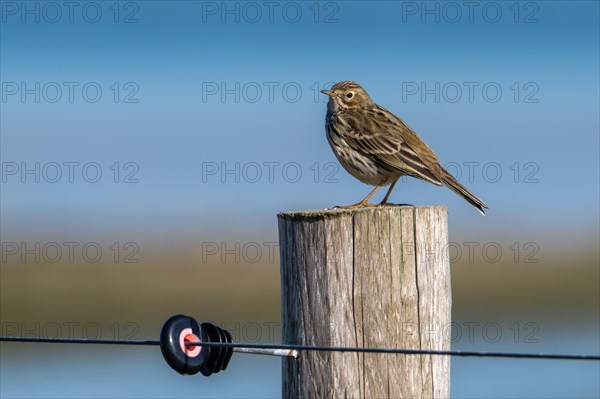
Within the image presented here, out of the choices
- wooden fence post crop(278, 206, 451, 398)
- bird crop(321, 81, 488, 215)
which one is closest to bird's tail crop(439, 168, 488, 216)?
bird crop(321, 81, 488, 215)

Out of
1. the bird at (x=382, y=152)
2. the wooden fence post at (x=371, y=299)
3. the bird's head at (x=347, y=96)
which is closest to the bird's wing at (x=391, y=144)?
the bird at (x=382, y=152)

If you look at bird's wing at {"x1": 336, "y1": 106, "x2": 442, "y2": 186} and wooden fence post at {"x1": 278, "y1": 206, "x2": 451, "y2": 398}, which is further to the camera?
bird's wing at {"x1": 336, "y1": 106, "x2": 442, "y2": 186}

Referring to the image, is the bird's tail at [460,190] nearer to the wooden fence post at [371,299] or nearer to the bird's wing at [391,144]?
the bird's wing at [391,144]

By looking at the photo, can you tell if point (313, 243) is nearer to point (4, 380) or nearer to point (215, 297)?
point (4, 380)

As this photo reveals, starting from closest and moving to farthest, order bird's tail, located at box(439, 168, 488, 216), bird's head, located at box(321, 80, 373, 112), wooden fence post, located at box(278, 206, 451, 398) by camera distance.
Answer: wooden fence post, located at box(278, 206, 451, 398) → bird's tail, located at box(439, 168, 488, 216) → bird's head, located at box(321, 80, 373, 112)

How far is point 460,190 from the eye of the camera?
34.3 feet

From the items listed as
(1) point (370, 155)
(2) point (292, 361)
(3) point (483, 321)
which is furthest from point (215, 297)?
(2) point (292, 361)

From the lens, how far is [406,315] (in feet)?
19.0

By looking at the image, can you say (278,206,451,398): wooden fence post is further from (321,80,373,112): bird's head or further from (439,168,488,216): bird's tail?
(321,80,373,112): bird's head

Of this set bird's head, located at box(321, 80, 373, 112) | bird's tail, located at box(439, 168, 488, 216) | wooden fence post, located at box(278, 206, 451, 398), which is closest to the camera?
wooden fence post, located at box(278, 206, 451, 398)

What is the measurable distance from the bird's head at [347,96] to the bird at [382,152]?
1.37ft

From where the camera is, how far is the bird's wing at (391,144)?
10680 millimetres

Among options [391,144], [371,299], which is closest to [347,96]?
[391,144]

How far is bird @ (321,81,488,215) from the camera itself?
10.6 meters
